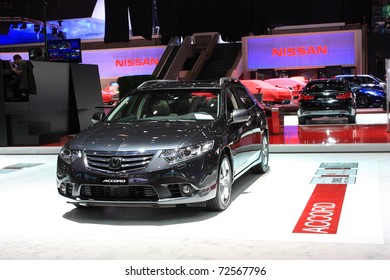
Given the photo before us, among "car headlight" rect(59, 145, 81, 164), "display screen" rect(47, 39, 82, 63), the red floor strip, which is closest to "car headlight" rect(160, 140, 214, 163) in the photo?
"car headlight" rect(59, 145, 81, 164)

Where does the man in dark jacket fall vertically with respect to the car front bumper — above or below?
above

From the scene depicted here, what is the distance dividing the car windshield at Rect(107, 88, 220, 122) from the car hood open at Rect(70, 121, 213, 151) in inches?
11.8

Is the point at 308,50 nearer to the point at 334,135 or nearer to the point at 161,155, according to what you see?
the point at 334,135

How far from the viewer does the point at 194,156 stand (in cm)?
626

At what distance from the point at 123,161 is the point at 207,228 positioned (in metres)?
1.13

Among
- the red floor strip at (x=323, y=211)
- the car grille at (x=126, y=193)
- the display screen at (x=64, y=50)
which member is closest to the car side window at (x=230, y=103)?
the red floor strip at (x=323, y=211)

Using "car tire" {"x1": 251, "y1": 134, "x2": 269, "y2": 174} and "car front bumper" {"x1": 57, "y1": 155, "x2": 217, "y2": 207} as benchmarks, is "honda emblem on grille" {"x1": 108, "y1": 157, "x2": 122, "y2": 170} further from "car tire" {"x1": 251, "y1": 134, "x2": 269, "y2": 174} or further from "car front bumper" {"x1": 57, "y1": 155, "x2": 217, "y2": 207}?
"car tire" {"x1": 251, "y1": 134, "x2": 269, "y2": 174}

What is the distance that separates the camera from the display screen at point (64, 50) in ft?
59.6

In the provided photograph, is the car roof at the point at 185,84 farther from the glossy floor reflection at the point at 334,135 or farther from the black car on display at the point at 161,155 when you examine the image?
the glossy floor reflection at the point at 334,135

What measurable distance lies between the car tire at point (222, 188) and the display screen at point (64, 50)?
12.2 metres

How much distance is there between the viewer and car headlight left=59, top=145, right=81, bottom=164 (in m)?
6.49

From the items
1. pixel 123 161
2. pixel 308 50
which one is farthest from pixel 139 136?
pixel 308 50
